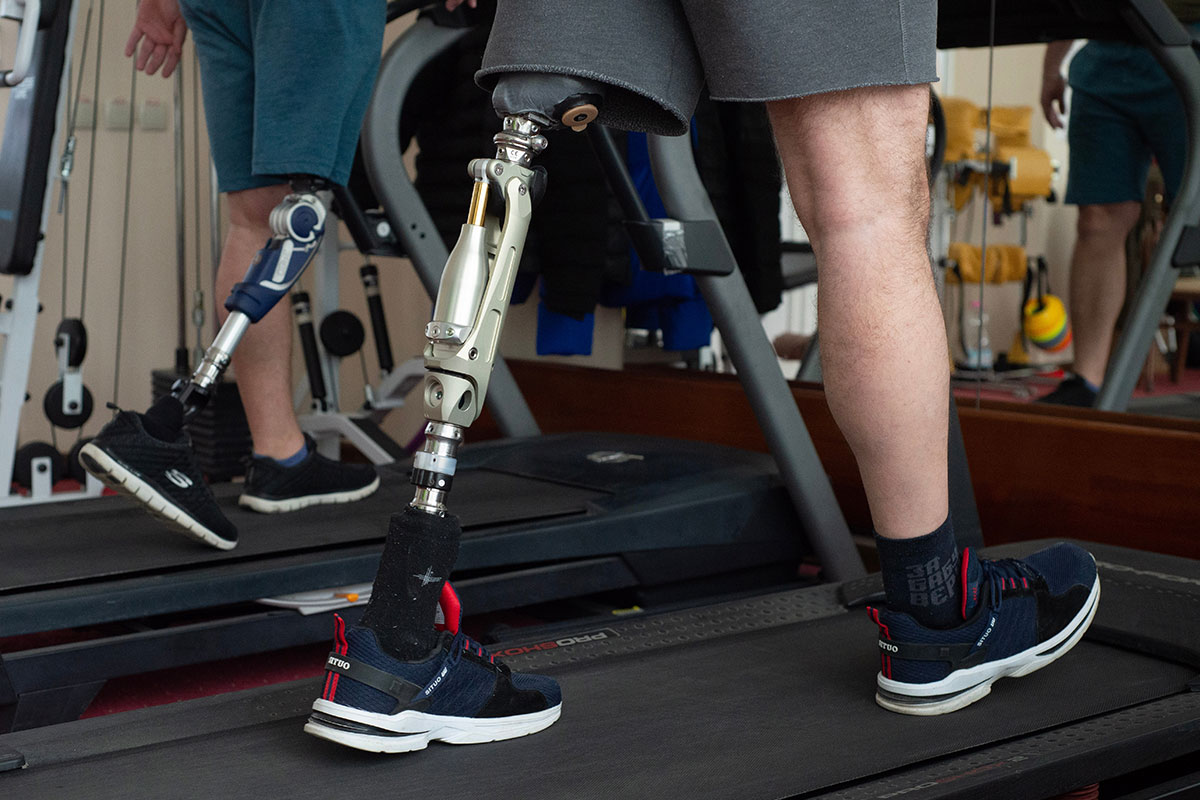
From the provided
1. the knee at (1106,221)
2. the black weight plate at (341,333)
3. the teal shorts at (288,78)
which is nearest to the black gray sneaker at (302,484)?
the teal shorts at (288,78)

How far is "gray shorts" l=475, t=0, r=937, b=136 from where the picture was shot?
3.51 ft

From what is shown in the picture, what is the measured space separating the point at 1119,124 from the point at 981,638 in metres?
1.57

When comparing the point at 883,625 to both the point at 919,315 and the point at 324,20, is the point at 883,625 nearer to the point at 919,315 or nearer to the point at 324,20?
the point at 919,315

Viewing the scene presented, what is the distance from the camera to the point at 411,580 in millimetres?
1043

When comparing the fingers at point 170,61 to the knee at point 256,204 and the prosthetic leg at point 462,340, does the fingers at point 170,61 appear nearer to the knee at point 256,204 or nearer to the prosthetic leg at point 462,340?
the knee at point 256,204

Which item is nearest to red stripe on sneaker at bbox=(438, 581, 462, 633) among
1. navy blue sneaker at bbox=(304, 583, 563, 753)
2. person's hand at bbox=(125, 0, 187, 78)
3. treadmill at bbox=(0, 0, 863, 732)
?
navy blue sneaker at bbox=(304, 583, 563, 753)

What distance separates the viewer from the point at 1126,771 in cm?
119

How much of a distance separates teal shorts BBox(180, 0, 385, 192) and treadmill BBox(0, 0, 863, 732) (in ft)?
1.48

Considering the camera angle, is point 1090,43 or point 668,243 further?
point 1090,43

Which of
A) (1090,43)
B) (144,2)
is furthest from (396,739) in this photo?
(1090,43)

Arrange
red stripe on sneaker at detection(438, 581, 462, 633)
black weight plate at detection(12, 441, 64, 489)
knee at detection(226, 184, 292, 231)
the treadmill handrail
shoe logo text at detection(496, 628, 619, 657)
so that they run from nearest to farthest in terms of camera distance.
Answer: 1. red stripe on sneaker at detection(438, 581, 462, 633)
2. shoe logo text at detection(496, 628, 619, 657)
3. knee at detection(226, 184, 292, 231)
4. the treadmill handrail
5. black weight plate at detection(12, 441, 64, 489)

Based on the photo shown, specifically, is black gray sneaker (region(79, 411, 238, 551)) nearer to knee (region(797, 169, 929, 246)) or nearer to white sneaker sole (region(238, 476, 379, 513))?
white sneaker sole (region(238, 476, 379, 513))

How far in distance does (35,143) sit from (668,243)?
4.66ft

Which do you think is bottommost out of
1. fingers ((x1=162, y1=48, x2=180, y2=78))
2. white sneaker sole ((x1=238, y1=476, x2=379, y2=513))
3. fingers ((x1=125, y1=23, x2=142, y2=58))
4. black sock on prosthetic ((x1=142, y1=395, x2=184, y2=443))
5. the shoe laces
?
white sneaker sole ((x1=238, y1=476, x2=379, y2=513))
